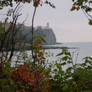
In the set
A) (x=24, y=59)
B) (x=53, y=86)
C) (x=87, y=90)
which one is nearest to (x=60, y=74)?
(x=53, y=86)

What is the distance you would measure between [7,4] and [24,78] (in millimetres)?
1927

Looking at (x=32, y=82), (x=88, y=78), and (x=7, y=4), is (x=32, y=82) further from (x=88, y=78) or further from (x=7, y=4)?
(x=7, y=4)

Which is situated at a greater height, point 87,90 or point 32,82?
point 32,82

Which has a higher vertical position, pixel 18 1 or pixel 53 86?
pixel 18 1

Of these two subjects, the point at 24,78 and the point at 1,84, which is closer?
the point at 1,84

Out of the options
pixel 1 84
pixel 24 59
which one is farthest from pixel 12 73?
pixel 24 59

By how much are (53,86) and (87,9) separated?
1652mm

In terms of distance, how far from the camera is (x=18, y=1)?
3.82 m

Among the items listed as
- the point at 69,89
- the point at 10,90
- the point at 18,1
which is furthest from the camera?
the point at 18,1

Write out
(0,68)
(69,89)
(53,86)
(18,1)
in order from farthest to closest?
(18,1), (53,86), (0,68), (69,89)

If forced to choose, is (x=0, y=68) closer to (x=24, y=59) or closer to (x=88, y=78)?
(x=88, y=78)

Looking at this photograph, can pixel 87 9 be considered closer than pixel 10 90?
No

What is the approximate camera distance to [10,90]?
212 cm

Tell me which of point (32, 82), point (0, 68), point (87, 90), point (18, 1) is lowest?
point (87, 90)
